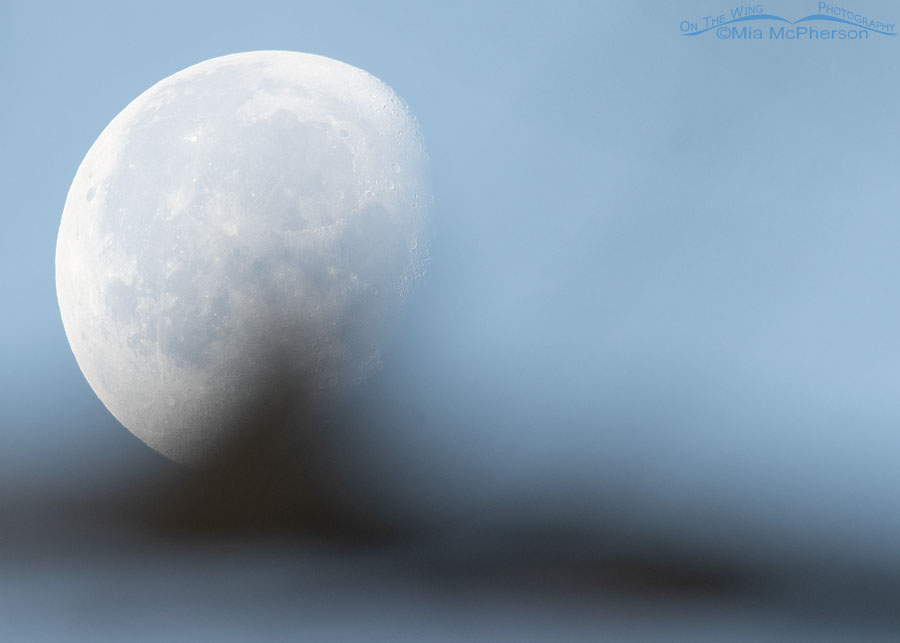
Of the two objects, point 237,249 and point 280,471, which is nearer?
point 237,249

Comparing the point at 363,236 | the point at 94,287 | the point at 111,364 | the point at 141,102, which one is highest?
the point at 141,102

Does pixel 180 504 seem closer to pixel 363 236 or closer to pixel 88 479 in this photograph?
pixel 88 479

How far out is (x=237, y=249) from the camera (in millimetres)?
3824

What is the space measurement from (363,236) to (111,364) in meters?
1.43

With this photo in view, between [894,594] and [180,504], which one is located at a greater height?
[894,594]

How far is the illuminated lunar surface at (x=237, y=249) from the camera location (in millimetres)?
3850

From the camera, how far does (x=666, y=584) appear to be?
6.03m

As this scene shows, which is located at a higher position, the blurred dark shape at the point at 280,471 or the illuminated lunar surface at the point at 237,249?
the illuminated lunar surface at the point at 237,249

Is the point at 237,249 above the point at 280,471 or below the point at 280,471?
above

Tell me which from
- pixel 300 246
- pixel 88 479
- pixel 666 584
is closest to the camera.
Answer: pixel 300 246

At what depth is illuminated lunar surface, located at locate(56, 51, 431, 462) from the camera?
385 cm

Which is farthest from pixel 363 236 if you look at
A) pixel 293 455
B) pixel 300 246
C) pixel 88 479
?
pixel 88 479

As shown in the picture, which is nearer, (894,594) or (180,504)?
(180,504)

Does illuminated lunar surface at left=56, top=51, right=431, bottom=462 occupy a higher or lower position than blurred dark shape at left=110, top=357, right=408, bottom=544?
higher
